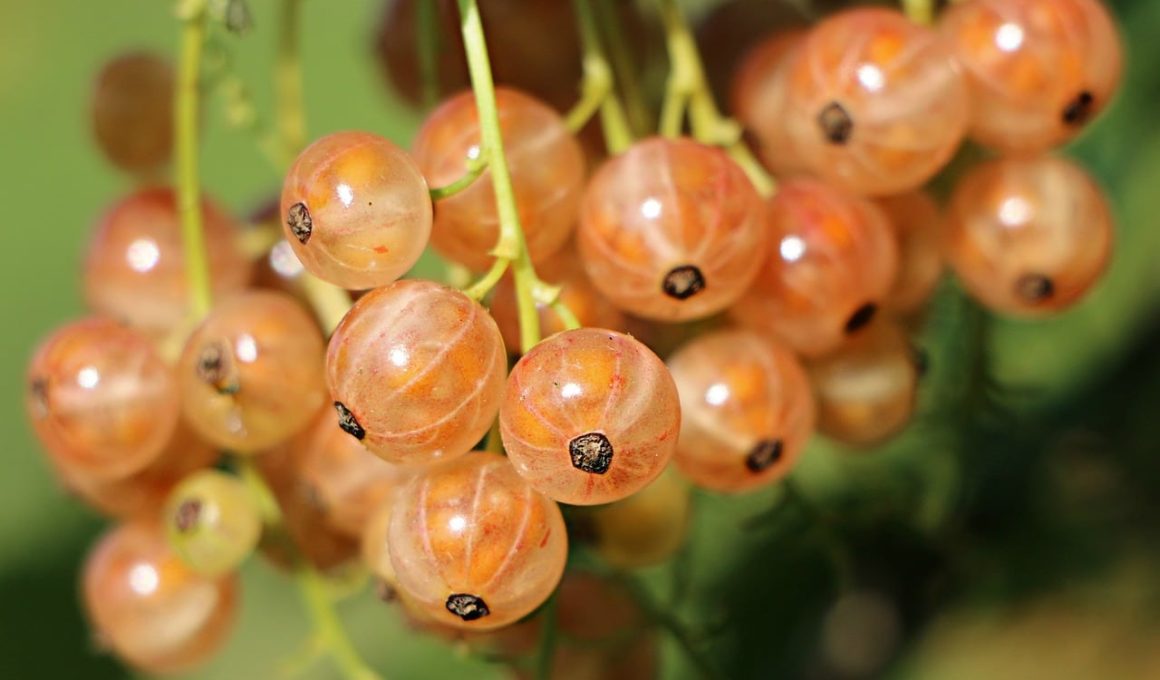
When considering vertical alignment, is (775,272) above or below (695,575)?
above

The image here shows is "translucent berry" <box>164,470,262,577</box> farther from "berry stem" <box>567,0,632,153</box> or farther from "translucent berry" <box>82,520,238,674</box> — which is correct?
"berry stem" <box>567,0,632,153</box>

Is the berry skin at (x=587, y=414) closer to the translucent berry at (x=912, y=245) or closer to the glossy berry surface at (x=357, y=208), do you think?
the glossy berry surface at (x=357, y=208)

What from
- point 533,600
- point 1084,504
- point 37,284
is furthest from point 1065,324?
point 37,284

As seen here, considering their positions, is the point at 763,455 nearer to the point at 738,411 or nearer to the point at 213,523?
the point at 738,411

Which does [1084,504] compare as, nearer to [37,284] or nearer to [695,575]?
[695,575]

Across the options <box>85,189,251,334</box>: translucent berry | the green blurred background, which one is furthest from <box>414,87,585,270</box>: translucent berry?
the green blurred background
